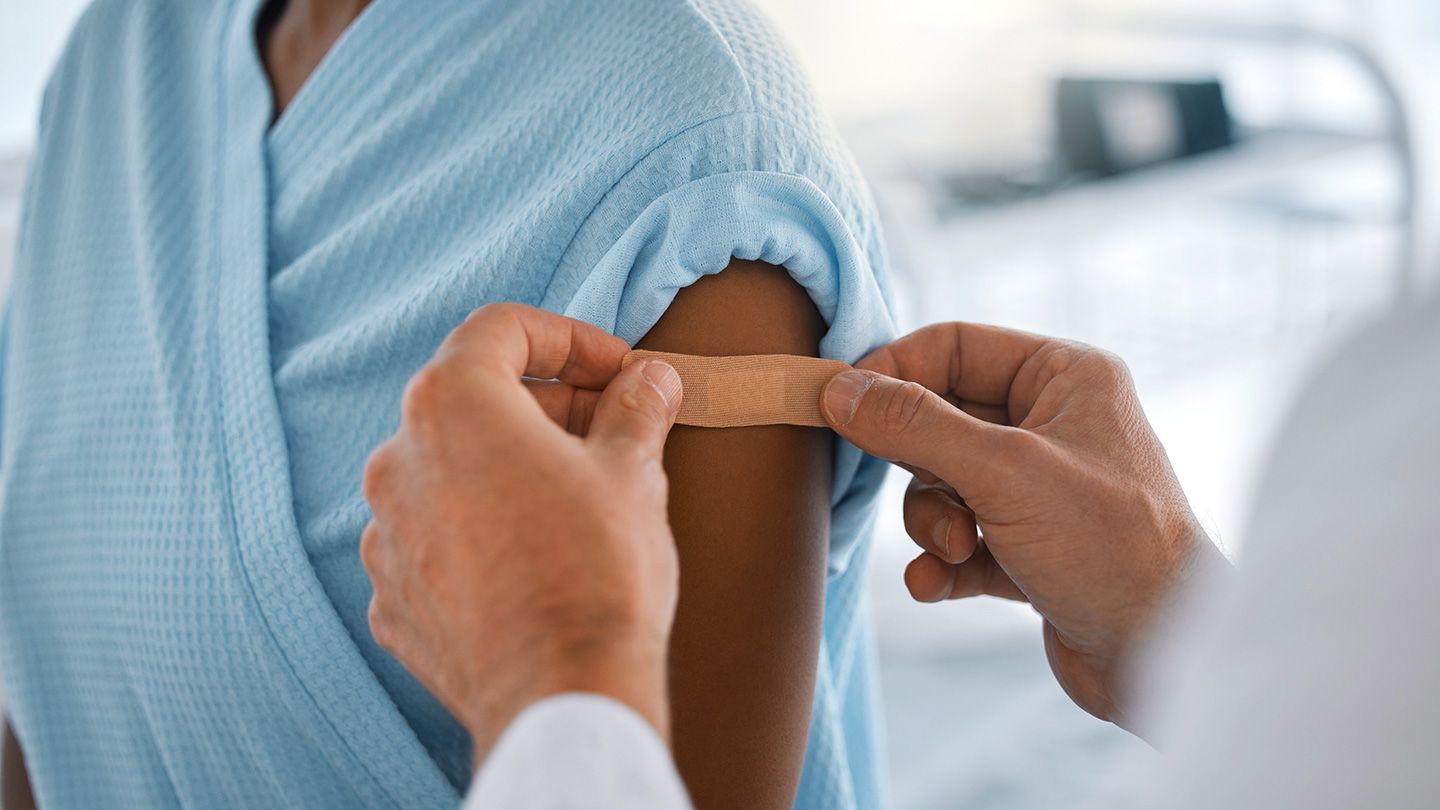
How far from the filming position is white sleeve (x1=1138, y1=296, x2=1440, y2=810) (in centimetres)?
35

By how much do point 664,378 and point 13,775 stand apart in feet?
2.78

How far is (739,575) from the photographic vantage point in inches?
28.0

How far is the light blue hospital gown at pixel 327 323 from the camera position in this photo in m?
0.72

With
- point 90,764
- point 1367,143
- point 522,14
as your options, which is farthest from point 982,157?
point 90,764

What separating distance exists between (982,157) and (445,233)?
225 centimetres

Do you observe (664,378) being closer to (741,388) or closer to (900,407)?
(741,388)

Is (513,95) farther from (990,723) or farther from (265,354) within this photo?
(990,723)

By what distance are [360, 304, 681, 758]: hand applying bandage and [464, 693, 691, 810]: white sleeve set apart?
0.07 ft

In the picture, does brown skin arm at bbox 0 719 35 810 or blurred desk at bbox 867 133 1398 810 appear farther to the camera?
blurred desk at bbox 867 133 1398 810

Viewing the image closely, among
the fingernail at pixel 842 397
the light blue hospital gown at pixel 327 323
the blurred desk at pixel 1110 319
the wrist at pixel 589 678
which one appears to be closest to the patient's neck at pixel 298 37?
the light blue hospital gown at pixel 327 323

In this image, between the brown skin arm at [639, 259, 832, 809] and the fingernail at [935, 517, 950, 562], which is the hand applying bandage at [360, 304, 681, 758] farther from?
the fingernail at [935, 517, 950, 562]

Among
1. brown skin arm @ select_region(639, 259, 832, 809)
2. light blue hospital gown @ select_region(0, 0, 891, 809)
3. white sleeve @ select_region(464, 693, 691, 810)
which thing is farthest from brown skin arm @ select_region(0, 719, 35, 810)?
white sleeve @ select_region(464, 693, 691, 810)

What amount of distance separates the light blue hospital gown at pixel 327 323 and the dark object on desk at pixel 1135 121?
1.96 metres

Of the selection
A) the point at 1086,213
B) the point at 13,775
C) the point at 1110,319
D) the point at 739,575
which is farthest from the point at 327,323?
the point at 1110,319
